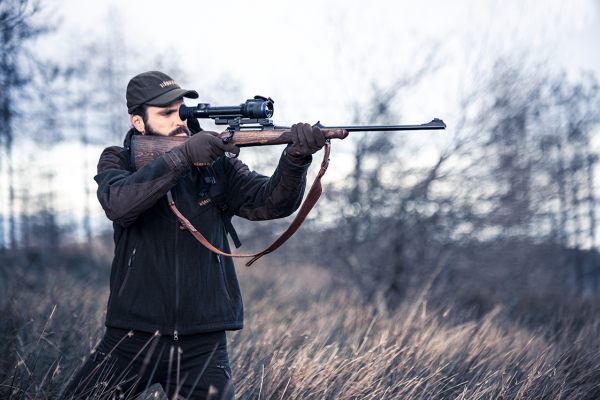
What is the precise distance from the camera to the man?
75.1 inches

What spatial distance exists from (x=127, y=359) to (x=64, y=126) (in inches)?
641

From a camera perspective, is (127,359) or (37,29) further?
(37,29)

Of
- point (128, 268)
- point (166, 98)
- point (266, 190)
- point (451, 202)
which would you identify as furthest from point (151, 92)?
point (451, 202)

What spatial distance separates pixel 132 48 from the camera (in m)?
15.1

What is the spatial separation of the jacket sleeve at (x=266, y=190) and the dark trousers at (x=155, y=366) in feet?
2.21

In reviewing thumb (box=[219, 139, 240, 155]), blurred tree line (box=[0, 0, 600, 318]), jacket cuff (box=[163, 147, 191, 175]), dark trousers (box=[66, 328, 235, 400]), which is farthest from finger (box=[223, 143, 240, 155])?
blurred tree line (box=[0, 0, 600, 318])

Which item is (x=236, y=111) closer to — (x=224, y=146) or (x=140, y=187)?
(x=224, y=146)

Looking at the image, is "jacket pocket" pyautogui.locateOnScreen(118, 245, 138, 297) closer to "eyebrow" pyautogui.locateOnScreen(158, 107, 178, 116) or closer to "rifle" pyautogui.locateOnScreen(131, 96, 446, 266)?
"rifle" pyautogui.locateOnScreen(131, 96, 446, 266)

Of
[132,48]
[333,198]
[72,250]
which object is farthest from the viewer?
[132,48]

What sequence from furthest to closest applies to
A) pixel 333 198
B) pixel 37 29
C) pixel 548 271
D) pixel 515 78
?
1. pixel 548 271
2. pixel 333 198
3. pixel 515 78
4. pixel 37 29

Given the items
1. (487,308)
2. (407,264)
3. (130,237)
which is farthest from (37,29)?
(487,308)

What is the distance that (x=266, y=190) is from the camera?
85.9 inches

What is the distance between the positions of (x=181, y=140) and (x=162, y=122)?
0.73ft

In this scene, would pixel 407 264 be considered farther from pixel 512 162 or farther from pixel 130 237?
pixel 130 237
